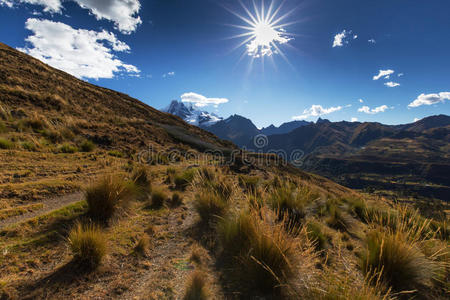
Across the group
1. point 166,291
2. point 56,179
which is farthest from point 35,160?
point 166,291

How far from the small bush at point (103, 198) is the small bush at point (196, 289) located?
9.05ft

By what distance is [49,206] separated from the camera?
14.4ft

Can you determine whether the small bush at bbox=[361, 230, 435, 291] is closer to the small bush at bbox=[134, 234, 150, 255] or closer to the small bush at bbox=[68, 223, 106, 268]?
the small bush at bbox=[134, 234, 150, 255]

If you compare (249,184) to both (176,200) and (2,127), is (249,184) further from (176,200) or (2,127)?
(2,127)

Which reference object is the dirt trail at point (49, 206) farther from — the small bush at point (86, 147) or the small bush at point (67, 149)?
the small bush at point (86, 147)

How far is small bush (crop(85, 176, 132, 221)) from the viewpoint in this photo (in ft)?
13.3

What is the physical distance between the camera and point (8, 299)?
2.05m

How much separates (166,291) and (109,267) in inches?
41.2

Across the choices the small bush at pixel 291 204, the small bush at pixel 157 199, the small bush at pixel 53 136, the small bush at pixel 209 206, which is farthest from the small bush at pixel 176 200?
the small bush at pixel 53 136

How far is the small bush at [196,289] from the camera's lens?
94.6 inches

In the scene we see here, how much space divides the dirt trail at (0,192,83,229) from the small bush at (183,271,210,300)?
369 cm

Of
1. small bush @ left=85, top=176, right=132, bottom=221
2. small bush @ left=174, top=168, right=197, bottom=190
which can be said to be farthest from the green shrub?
small bush @ left=174, top=168, right=197, bottom=190

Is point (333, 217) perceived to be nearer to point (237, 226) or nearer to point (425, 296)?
point (425, 296)

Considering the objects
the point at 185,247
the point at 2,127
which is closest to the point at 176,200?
the point at 185,247
